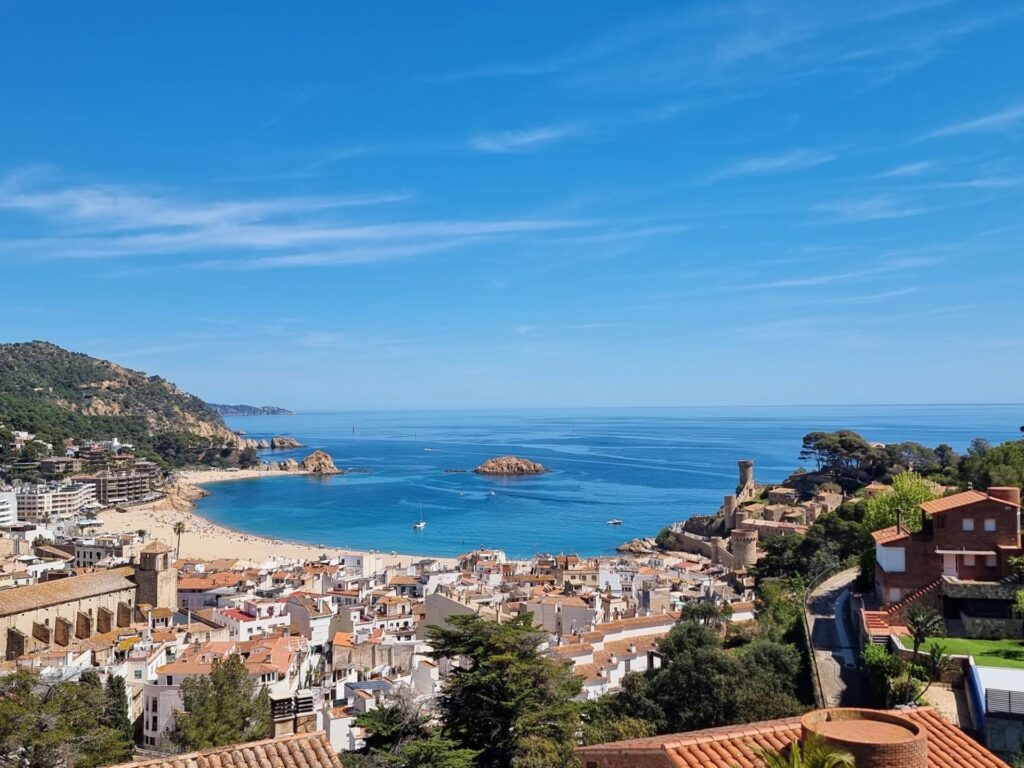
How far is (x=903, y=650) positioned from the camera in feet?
50.8

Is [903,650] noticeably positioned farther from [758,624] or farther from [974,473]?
[974,473]

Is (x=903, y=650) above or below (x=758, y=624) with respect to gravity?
above

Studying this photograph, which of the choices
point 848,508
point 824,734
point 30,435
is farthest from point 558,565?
point 30,435

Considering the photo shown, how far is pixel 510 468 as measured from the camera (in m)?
114

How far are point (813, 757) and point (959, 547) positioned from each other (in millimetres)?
17485

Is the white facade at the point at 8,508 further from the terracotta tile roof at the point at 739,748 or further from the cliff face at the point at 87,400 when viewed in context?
the terracotta tile roof at the point at 739,748

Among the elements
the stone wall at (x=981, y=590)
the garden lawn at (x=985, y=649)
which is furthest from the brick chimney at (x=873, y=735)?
the stone wall at (x=981, y=590)

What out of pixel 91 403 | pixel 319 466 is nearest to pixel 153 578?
pixel 319 466

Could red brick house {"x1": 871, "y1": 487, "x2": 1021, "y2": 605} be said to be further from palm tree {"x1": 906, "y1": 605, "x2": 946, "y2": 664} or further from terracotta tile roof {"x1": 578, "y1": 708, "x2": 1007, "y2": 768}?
terracotta tile roof {"x1": 578, "y1": 708, "x2": 1007, "y2": 768}

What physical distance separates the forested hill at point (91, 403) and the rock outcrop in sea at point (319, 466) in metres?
20.9

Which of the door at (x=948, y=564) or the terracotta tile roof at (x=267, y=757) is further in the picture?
the door at (x=948, y=564)

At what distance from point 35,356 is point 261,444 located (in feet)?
149

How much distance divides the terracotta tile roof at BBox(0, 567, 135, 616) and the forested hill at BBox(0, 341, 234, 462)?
79.1 metres

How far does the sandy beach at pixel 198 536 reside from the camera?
5406cm
